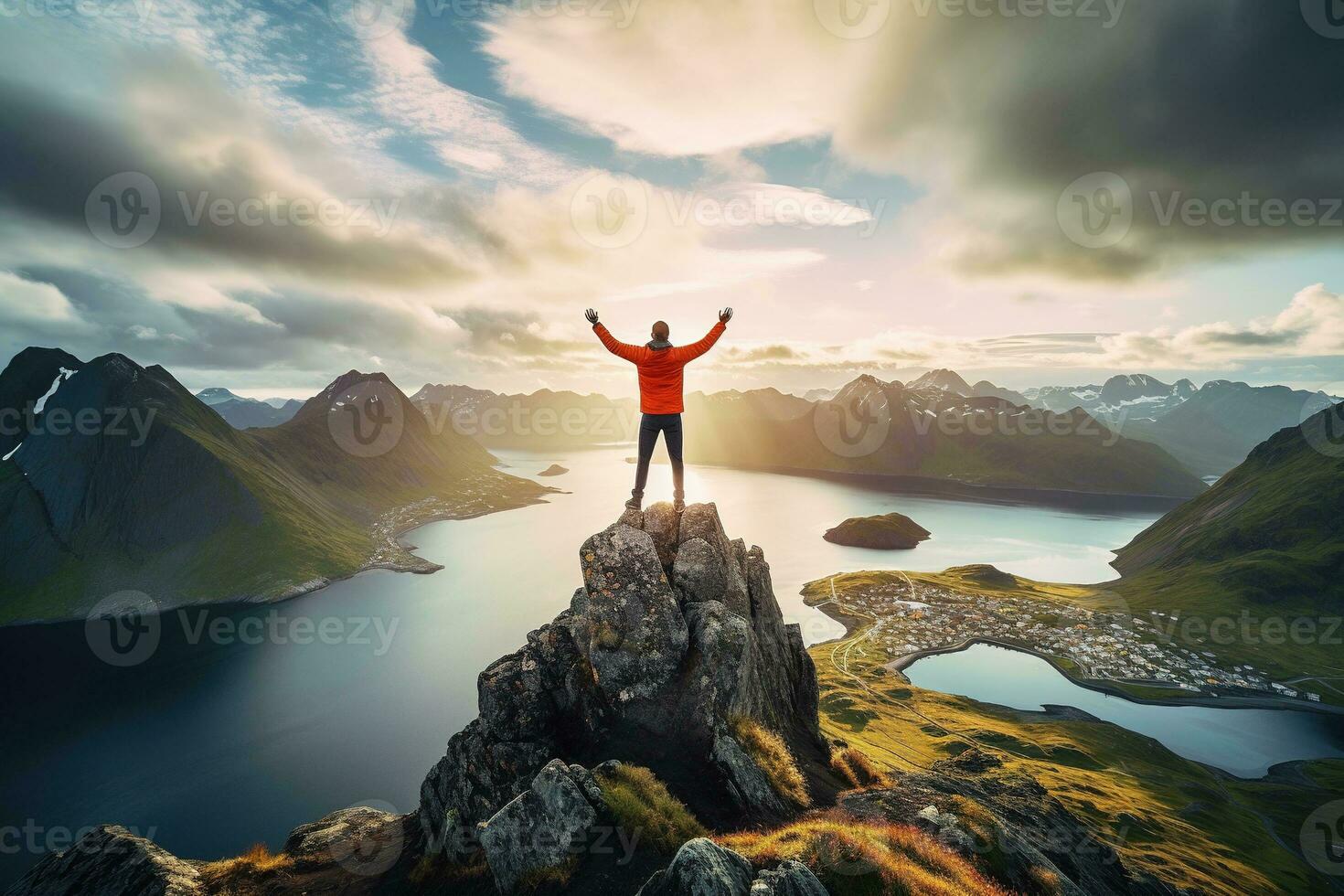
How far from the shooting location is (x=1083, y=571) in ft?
640

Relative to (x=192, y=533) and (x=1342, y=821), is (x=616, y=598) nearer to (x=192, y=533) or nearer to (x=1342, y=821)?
(x=1342, y=821)

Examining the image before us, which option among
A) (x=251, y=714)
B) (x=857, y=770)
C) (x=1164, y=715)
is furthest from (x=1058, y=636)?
(x=251, y=714)

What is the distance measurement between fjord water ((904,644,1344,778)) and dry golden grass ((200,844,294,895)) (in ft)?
412

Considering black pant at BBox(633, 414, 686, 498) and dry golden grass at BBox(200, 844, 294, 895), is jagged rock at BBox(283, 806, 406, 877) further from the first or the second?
black pant at BBox(633, 414, 686, 498)

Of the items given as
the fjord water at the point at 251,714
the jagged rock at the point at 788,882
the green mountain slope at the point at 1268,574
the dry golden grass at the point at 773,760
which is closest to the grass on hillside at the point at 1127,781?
the fjord water at the point at 251,714

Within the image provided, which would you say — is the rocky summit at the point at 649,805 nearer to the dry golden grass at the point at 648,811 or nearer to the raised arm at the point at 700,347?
the dry golden grass at the point at 648,811

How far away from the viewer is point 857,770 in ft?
76.4

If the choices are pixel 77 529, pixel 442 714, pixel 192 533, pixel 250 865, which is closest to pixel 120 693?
pixel 442 714

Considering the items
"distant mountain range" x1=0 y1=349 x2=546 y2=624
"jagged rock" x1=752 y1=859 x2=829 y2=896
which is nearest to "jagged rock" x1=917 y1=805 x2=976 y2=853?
"jagged rock" x1=752 y1=859 x2=829 y2=896

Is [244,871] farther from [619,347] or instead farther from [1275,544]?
[1275,544]

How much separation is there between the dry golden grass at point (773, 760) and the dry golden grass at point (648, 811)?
3711mm

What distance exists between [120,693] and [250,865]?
134 metres

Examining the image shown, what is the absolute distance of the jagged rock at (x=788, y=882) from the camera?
34.6ft

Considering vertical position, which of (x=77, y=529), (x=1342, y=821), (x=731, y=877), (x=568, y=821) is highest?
(x=731, y=877)
